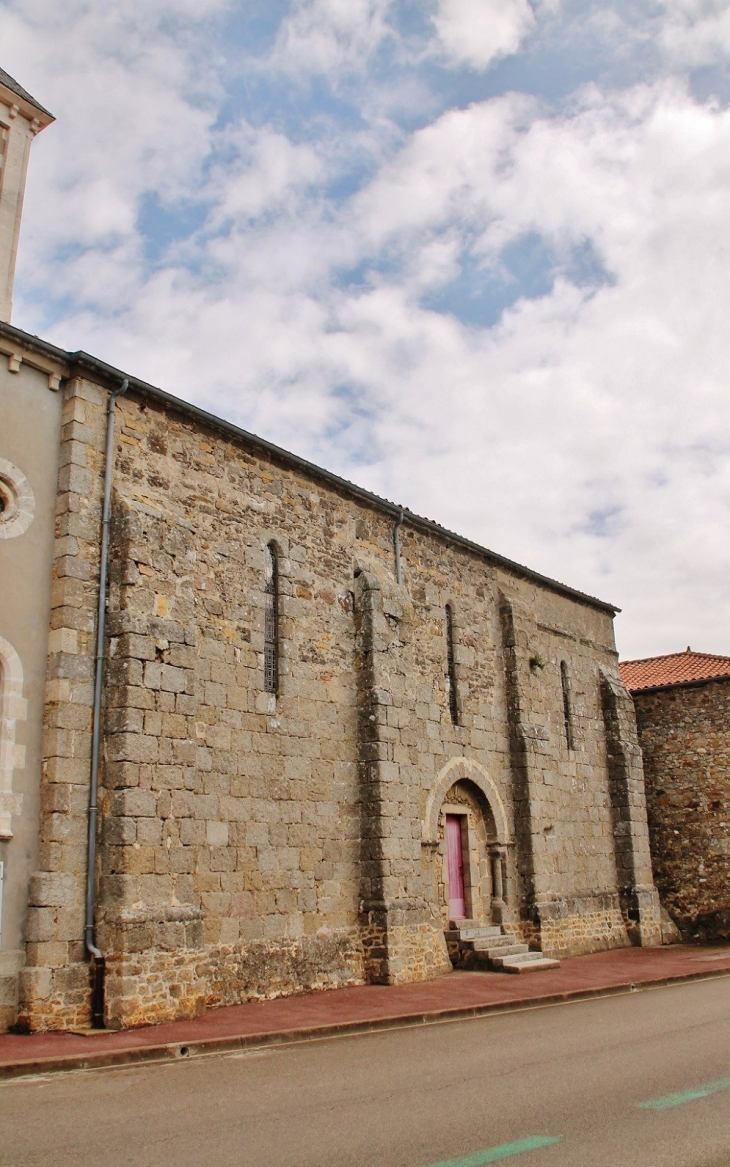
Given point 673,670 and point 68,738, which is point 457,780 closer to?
point 68,738

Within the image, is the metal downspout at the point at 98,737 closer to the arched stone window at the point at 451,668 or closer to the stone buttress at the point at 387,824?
the stone buttress at the point at 387,824

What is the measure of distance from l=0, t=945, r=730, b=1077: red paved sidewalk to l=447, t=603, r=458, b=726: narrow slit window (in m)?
4.15

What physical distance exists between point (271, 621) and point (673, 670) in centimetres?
1399

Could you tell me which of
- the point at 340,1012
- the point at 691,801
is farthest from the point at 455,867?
the point at 691,801

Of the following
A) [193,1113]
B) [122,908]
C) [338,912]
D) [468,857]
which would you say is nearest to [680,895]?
[468,857]

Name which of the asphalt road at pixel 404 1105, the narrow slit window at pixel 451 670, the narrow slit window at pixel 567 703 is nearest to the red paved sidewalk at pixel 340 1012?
the asphalt road at pixel 404 1105

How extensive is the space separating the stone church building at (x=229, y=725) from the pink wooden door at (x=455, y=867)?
5 centimetres

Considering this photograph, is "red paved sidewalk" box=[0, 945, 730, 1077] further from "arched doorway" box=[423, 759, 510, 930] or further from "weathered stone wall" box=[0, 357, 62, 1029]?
"arched doorway" box=[423, 759, 510, 930]

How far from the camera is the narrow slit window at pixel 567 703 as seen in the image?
19453 mm

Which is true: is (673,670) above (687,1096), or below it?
above

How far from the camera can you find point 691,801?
21.5 m

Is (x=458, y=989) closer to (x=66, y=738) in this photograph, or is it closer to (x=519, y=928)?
(x=519, y=928)

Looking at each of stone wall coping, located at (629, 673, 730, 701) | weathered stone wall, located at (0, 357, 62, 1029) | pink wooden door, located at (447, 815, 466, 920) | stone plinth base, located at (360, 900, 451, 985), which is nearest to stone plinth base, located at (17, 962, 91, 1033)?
weathered stone wall, located at (0, 357, 62, 1029)

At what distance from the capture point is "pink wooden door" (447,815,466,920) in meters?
15.3
